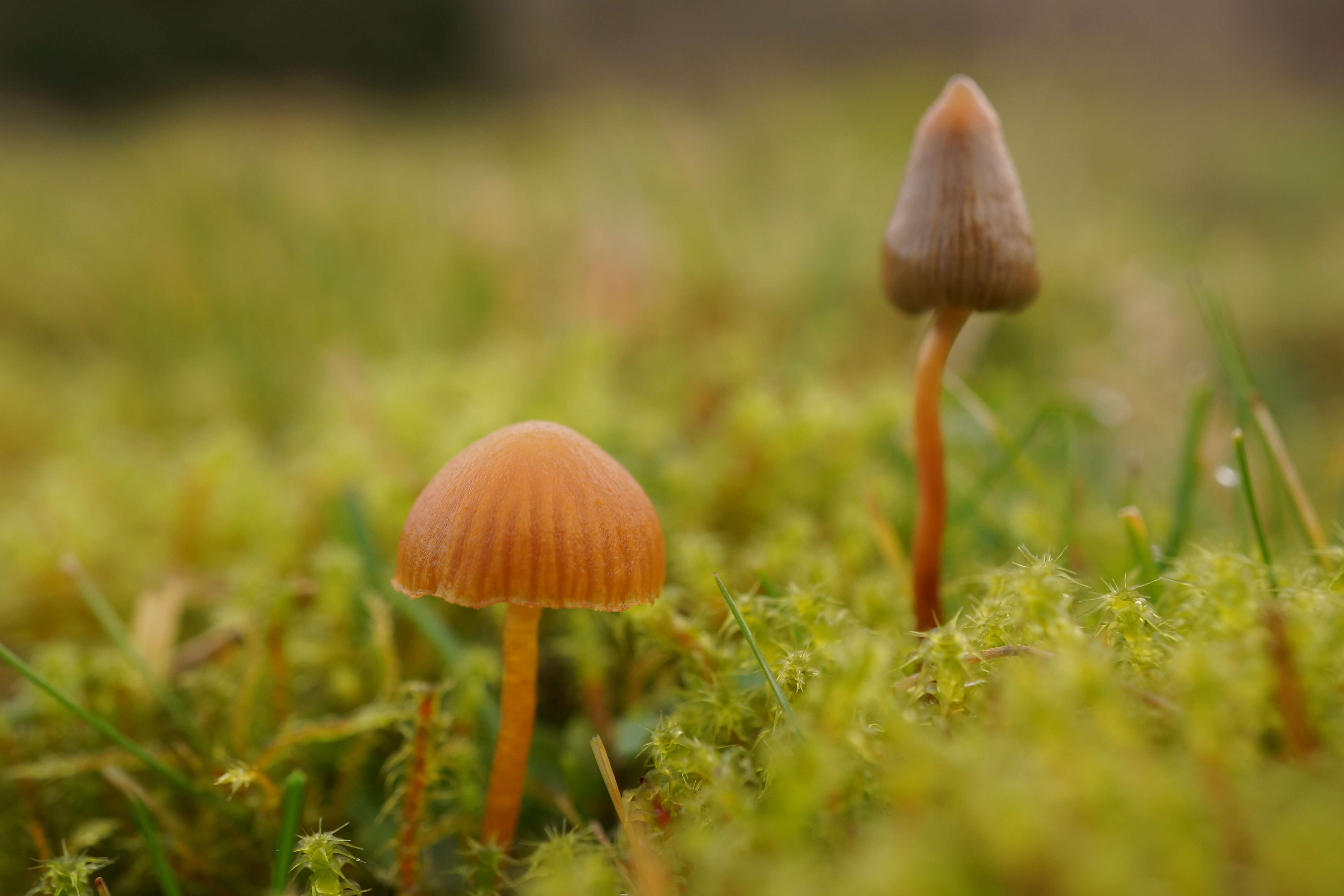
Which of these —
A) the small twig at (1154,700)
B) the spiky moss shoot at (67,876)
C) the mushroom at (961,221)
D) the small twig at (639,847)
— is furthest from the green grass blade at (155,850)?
the mushroom at (961,221)

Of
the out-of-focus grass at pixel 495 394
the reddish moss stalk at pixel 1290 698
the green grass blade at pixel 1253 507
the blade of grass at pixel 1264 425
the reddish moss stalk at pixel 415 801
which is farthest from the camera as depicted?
the out-of-focus grass at pixel 495 394

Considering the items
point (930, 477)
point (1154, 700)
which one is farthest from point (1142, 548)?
point (1154, 700)

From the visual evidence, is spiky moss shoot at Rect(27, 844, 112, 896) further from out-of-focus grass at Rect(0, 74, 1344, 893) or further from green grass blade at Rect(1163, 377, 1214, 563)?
green grass blade at Rect(1163, 377, 1214, 563)

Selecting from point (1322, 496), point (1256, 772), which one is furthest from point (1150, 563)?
point (1322, 496)

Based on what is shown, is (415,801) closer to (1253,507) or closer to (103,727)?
(103,727)

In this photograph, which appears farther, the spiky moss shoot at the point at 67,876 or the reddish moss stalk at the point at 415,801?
the reddish moss stalk at the point at 415,801

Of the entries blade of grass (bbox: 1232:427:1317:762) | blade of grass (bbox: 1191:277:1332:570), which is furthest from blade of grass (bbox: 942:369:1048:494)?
blade of grass (bbox: 1232:427:1317:762)

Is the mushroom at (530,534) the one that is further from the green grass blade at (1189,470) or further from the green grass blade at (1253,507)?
the green grass blade at (1189,470)
